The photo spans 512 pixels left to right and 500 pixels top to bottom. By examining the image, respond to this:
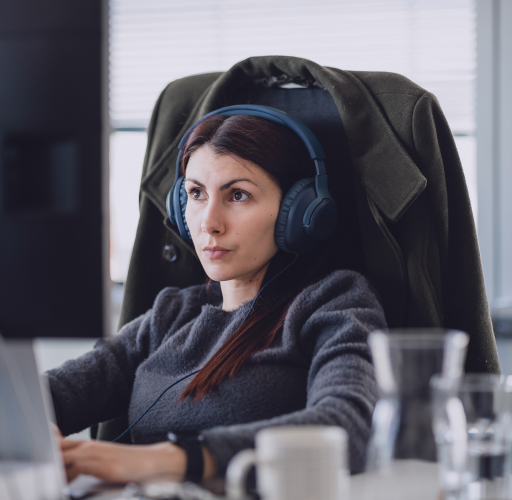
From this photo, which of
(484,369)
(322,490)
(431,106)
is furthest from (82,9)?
(484,369)

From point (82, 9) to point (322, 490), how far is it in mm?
476

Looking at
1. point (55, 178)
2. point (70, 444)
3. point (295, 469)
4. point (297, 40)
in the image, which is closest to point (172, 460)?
point (70, 444)

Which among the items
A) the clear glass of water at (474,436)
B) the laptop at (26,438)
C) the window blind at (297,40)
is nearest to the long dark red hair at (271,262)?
the laptop at (26,438)

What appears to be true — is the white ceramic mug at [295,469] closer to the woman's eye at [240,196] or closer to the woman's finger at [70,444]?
the woman's finger at [70,444]

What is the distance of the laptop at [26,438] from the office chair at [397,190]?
0.67 meters

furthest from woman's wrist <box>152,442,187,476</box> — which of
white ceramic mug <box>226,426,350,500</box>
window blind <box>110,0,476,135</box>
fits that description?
window blind <box>110,0,476,135</box>

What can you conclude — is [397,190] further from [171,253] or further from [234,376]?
[171,253]

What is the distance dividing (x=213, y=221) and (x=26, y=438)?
519mm

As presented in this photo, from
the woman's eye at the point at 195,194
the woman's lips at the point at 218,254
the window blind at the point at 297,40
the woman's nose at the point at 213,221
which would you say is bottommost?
the woman's lips at the point at 218,254

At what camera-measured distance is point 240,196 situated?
1.18m

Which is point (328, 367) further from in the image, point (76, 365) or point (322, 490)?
point (76, 365)

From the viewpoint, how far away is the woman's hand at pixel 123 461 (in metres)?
0.75

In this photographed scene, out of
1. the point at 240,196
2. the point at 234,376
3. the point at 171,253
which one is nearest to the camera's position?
the point at 234,376

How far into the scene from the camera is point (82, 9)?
22.4 inches
